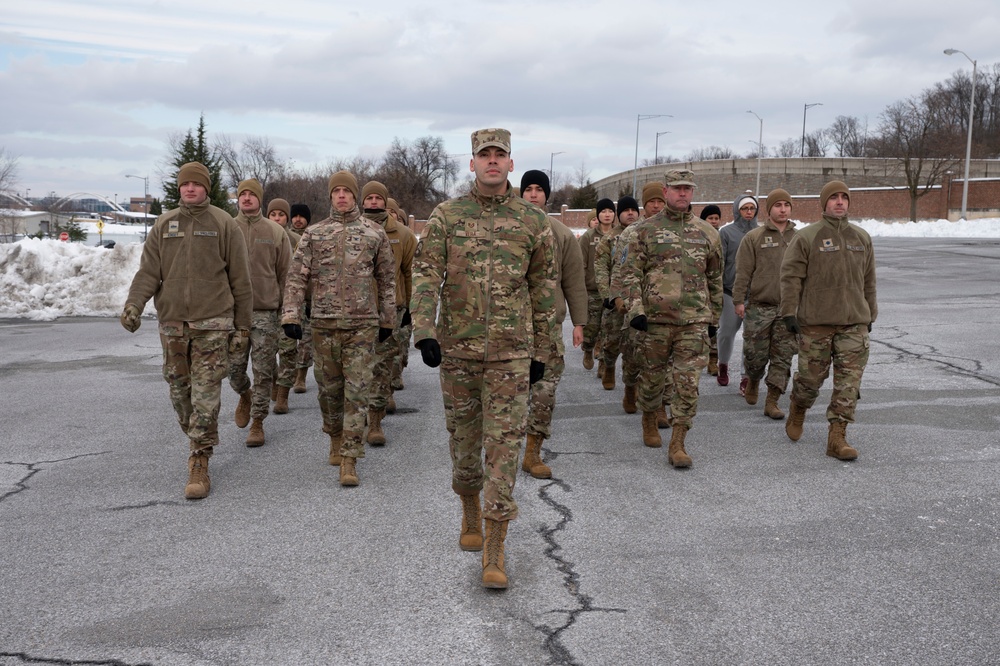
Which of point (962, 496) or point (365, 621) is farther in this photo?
point (962, 496)

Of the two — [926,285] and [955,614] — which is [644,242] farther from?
[926,285]

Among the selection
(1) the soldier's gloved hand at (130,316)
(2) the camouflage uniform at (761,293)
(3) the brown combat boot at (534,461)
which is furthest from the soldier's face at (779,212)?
(1) the soldier's gloved hand at (130,316)

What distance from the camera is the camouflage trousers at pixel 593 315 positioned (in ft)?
33.8

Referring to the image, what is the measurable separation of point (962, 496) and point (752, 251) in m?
3.71

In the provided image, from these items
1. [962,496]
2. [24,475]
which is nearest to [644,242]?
[962,496]

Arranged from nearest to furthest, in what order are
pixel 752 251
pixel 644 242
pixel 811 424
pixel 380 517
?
1. pixel 380 517
2. pixel 644 242
3. pixel 811 424
4. pixel 752 251

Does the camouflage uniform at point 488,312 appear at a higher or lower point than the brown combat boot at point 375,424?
higher

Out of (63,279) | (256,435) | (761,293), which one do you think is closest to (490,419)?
(256,435)

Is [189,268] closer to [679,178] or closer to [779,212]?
[679,178]

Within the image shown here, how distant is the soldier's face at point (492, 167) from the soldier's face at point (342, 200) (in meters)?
2.20

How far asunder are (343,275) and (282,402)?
2.81 m

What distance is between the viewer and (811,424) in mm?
8070

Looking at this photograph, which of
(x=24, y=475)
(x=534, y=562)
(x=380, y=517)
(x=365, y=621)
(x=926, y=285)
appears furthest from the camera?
(x=926, y=285)

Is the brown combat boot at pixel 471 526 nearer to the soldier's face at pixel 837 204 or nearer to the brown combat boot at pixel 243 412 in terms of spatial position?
the brown combat boot at pixel 243 412
